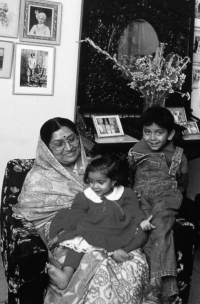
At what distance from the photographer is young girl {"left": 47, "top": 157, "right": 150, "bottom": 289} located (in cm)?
190

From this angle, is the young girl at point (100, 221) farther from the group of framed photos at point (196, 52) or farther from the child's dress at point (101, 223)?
the group of framed photos at point (196, 52)

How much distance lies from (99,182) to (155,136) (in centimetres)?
57

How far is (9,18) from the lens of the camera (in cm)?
311

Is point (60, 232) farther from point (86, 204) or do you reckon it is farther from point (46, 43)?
point (46, 43)

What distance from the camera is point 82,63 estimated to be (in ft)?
10.9

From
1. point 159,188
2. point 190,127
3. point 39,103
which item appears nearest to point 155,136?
point 159,188

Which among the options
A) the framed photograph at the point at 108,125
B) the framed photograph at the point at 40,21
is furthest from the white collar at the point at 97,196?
the framed photograph at the point at 40,21

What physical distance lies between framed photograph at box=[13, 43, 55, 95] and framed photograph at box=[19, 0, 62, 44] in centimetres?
7

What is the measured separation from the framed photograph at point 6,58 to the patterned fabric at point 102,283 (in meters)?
1.82

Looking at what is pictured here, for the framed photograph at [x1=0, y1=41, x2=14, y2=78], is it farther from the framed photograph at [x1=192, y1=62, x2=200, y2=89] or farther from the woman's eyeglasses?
the framed photograph at [x1=192, y1=62, x2=200, y2=89]

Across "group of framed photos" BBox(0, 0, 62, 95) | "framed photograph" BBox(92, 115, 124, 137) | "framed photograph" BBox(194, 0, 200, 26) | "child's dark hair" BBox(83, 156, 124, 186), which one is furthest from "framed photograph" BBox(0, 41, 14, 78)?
"framed photograph" BBox(194, 0, 200, 26)

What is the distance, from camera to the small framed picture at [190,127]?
11.3 feet

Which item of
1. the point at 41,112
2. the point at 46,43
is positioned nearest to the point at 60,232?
the point at 41,112

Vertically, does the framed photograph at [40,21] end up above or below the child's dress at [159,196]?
above
